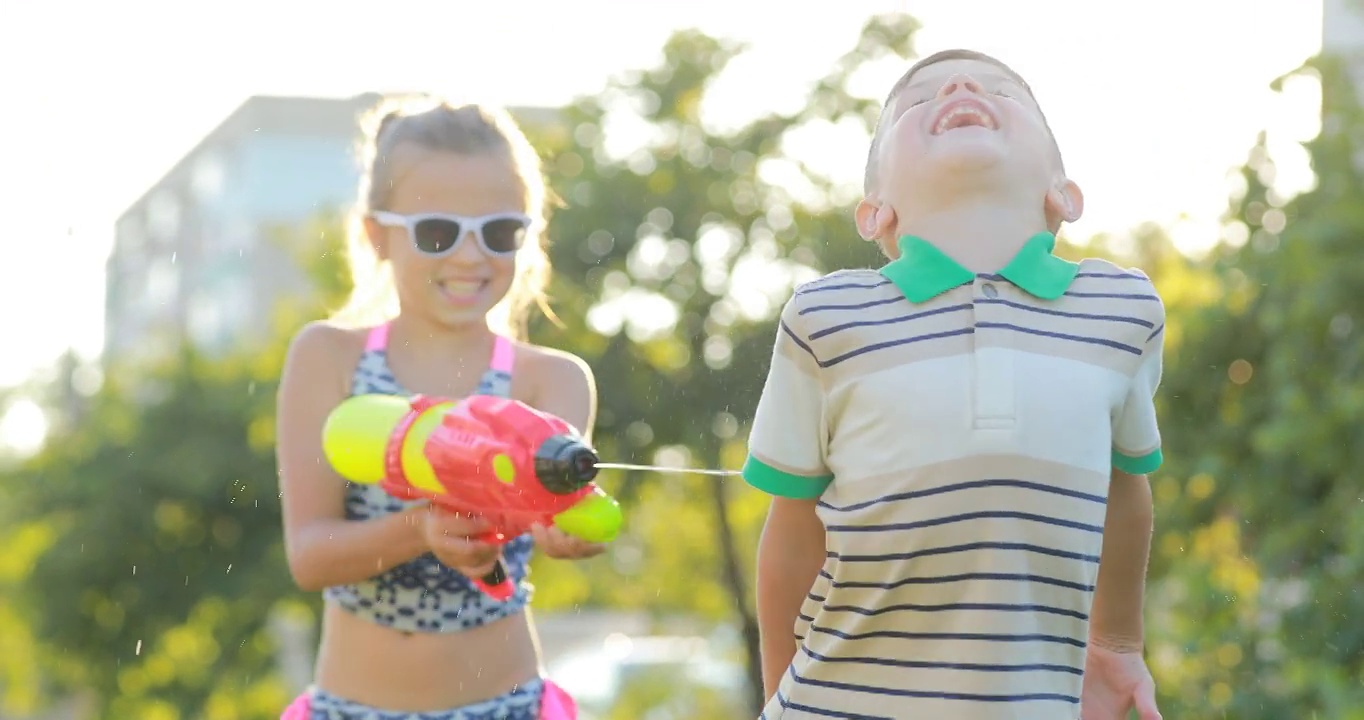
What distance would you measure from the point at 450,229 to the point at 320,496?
47 cm

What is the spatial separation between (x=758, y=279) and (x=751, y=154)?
1.06 m

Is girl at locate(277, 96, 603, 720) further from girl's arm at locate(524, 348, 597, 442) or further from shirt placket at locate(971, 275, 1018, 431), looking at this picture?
shirt placket at locate(971, 275, 1018, 431)

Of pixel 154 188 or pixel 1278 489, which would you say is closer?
pixel 1278 489

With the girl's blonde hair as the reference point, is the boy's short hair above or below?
above

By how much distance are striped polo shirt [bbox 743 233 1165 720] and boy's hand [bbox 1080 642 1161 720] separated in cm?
23

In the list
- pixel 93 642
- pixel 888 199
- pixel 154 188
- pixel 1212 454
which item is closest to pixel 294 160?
pixel 154 188

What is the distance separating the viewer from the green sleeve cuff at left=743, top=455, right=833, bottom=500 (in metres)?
2.02

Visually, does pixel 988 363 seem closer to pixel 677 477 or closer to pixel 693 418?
pixel 693 418

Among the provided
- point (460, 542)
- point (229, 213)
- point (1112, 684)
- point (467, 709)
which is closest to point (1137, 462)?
point (1112, 684)

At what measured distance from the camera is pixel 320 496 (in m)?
2.85

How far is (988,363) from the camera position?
1.90 metres

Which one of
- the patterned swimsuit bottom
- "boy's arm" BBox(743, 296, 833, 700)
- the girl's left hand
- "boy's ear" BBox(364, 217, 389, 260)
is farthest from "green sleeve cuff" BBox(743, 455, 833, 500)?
"boy's ear" BBox(364, 217, 389, 260)

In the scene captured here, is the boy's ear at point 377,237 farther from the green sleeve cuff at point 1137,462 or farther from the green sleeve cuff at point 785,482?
the green sleeve cuff at point 1137,462

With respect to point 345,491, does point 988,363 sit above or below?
above
